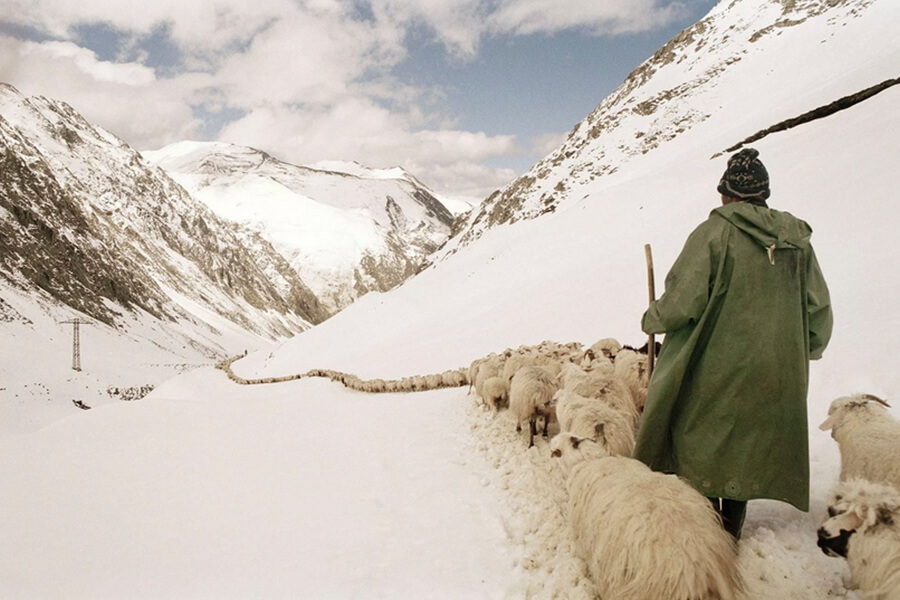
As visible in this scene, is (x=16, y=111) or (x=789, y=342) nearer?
(x=789, y=342)

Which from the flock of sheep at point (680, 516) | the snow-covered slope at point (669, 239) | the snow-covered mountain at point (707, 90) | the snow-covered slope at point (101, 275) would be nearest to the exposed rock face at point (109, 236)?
the snow-covered slope at point (101, 275)

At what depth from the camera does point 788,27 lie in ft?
144

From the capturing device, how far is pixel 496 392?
24.1 feet

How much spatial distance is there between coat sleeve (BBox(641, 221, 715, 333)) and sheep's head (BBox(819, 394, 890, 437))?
1682 millimetres

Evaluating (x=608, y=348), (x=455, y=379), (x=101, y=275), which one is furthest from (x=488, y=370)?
(x=101, y=275)

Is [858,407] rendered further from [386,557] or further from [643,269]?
[643,269]

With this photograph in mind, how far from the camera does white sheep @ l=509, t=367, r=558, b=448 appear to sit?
19.1ft

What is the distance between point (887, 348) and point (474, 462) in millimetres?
4747

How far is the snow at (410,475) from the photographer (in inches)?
132

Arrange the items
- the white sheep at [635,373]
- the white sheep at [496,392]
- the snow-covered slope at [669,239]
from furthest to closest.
A: 1. the snow-covered slope at [669,239]
2. the white sheep at [496,392]
3. the white sheep at [635,373]

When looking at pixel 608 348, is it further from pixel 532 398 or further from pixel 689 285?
pixel 689 285

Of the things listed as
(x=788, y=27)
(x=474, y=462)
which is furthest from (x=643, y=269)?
(x=788, y=27)

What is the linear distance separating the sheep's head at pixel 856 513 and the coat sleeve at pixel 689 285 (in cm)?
117

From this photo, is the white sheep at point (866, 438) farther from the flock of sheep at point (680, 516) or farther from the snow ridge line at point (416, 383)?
the snow ridge line at point (416, 383)
